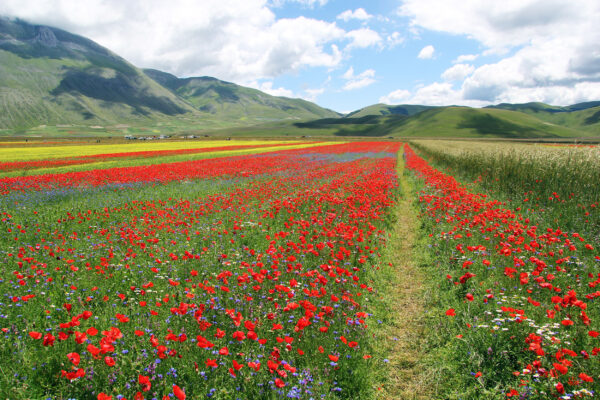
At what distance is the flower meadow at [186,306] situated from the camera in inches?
144

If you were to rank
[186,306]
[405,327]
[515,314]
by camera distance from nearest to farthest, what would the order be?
[186,306] → [515,314] → [405,327]

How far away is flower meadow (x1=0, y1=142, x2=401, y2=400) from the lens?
3658mm

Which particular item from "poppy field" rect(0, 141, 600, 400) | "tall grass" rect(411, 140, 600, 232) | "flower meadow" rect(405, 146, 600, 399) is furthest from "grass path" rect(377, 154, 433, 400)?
"tall grass" rect(411, 140, 600, 232)

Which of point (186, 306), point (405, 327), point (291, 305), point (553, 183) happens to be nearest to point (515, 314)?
point (405, 327)

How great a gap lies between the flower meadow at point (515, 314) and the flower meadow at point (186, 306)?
1.32 metres

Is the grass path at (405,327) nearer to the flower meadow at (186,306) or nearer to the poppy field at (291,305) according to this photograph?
the poppy field at (291,305)

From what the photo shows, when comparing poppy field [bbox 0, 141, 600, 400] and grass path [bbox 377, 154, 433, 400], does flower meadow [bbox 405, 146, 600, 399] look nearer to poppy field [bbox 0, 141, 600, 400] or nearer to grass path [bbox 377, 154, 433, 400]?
poppy field [bbox 0, 141, 600, 400]

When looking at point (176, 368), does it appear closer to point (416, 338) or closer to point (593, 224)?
point (416, 338)

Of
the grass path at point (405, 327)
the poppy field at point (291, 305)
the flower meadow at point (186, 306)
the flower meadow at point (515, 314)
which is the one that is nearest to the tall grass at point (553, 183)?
the poppy field at point (291, 305)

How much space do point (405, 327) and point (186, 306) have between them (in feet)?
12.9

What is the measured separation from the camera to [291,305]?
13.5ft

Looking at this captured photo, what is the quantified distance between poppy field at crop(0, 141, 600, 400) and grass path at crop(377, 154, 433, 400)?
2.1 inches

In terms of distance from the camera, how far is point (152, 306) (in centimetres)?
534

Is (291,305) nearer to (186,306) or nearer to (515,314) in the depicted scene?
(186,306)
